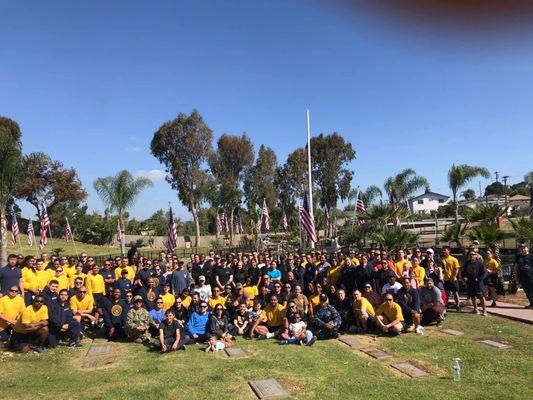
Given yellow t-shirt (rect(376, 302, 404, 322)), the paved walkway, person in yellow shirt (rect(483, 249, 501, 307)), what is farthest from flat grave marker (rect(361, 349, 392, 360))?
person in yellow shirt (rect(483, 249, 501, 307))

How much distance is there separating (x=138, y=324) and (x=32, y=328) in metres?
2.01

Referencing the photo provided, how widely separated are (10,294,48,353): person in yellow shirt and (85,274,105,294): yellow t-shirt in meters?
1.85

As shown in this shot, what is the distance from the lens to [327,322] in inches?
351

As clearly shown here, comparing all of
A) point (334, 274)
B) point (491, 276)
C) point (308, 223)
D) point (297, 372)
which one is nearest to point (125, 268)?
point (334, 274)

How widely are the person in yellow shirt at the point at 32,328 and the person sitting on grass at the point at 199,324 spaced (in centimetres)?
288

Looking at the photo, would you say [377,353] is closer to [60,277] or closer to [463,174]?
[60,277]

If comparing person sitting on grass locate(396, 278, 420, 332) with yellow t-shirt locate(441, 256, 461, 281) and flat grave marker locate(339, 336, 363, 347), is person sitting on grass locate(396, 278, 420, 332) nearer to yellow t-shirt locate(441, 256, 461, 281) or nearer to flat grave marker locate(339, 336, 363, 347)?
flat grave marker locate(339, 336, 363, 347)

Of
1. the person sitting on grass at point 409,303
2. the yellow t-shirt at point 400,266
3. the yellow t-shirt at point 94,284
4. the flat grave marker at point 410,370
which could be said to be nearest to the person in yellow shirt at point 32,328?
the yellow t-shirt at point 94,284

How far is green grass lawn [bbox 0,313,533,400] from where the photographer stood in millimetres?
5699

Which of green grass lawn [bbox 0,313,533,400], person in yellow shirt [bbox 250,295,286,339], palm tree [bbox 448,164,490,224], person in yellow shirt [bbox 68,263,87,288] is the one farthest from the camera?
palm tree [bbox 448,164,490,224]

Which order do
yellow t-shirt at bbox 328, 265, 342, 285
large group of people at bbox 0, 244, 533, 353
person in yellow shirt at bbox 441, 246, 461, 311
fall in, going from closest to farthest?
large group of people at bbox 0, 244, 533, 353 < person in yellow shirt at bbox 441, 246, 461, 311 < yellow t-shirt at bbox 328, 265, 342, 285

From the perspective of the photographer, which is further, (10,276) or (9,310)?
(10,276)

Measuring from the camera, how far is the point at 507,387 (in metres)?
5.61

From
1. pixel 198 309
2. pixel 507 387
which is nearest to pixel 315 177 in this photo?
pixel 198 309
